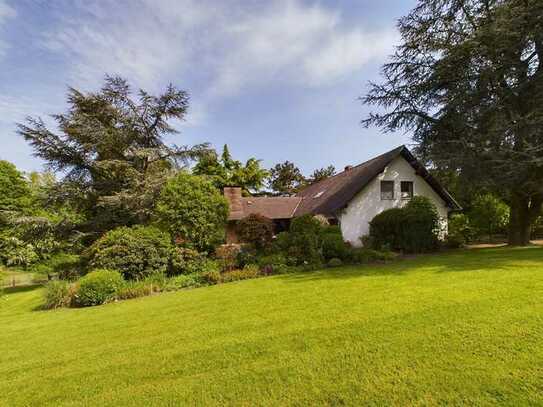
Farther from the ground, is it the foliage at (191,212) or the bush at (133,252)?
the foliage at (191,212)

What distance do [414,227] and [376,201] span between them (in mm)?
3163

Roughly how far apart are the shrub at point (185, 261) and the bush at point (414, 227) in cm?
879

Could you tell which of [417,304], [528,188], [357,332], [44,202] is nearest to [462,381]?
[357,332]

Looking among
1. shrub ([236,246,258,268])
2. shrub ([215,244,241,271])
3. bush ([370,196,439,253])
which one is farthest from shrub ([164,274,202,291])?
bush ([370,196,439,253])

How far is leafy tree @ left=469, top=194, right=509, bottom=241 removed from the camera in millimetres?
16656

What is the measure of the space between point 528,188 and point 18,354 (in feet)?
63.4

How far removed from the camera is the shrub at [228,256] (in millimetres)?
10992

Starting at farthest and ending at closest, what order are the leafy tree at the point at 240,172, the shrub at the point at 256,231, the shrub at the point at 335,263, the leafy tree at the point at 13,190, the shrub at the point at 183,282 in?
the leafy tree at the point at 240,172 < the leafy tree at the point at 13,190 < the shrub at the point at 256,231 < the shrub at the point at 335,263 < the shrub at the point at 183,282

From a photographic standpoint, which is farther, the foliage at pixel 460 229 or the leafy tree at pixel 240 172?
the leafy tree at pixel 240 172

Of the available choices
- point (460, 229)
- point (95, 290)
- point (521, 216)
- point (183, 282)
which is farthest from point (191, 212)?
point (521, 216)

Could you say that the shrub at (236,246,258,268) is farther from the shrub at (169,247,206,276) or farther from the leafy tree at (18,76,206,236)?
the leafy tree at (18,76,206,236)

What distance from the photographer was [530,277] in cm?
638

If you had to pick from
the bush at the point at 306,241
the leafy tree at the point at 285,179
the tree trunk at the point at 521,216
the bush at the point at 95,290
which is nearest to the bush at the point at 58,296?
the bush at the point at 95,290

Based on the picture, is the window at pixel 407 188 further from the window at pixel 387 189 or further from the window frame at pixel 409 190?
the window at pixel 387 189
